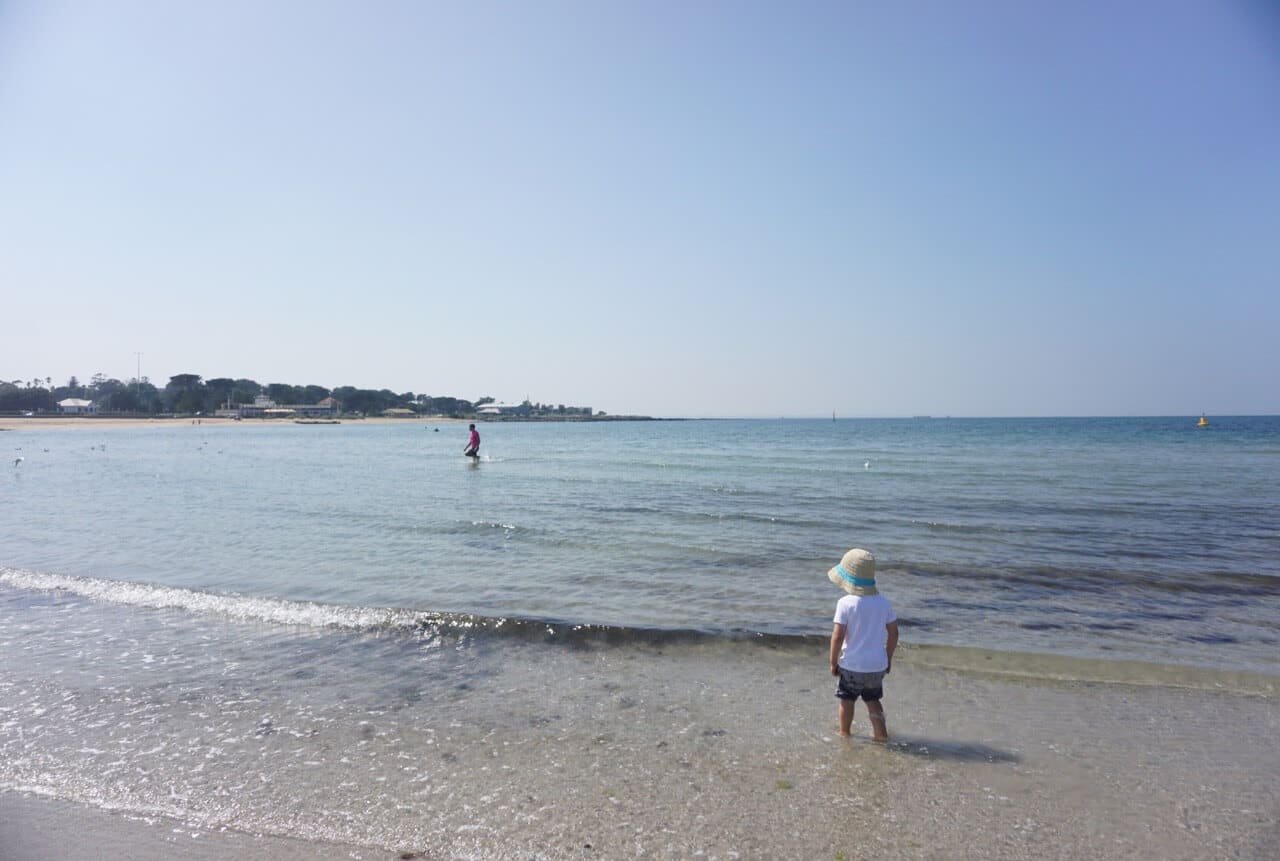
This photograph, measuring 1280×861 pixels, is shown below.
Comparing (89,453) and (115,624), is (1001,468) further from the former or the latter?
(89,453)

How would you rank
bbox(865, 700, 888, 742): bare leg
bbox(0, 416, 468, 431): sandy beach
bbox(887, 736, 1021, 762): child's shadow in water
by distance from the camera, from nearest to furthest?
bbox(887, 736, 1021, 762): child's shadow in water → bbox(865, 700, 888, 742): bare leg → bbox(0, 416, 468, 431): sandy beach

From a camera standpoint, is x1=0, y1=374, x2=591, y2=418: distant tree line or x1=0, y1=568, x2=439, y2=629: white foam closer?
x1=0, y1=568, x2=439, y2=629: white foam

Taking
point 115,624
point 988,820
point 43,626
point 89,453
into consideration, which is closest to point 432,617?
point 115,624

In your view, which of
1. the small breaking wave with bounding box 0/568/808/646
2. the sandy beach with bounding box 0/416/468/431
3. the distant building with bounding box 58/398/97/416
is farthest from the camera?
the distant building with bounding box 58/398/97/416

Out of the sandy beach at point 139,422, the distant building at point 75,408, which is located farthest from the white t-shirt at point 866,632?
the distant building at point 75,408

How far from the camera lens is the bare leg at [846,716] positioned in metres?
5.95

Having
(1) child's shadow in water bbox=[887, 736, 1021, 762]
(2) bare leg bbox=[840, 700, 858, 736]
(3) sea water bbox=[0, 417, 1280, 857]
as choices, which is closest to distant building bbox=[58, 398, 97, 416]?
(3) sea water bbox=[0, 417, 1280, 857]

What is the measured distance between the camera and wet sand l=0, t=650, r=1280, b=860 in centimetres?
437

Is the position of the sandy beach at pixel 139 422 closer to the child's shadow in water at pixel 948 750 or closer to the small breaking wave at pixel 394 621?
the small breaking wave at pixel 394 621

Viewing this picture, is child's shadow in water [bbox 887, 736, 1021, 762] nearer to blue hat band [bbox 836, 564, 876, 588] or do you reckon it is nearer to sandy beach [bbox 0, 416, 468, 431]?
blue hat band [bbox 836, 564, 876, 588]

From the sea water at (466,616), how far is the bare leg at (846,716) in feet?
2.13

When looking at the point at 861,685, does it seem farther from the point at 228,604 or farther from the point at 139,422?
the point at 139,422

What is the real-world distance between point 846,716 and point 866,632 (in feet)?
2.72

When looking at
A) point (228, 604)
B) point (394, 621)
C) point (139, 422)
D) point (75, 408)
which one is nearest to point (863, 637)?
point (394, 621)
